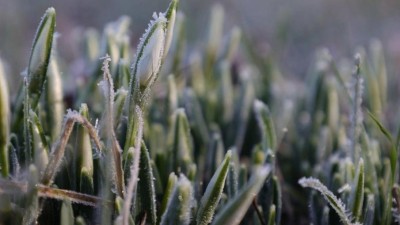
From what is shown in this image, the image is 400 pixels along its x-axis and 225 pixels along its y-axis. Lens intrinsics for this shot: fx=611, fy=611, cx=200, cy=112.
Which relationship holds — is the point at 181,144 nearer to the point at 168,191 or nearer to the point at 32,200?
the point at 168,191

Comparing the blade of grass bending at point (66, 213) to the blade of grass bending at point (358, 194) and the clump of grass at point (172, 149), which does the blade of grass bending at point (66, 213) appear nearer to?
the clump of grass at point (172, 149)

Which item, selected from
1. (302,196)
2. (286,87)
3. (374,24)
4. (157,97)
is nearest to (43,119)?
(157,97)

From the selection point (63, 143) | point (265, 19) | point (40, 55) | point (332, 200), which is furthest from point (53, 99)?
point (265, 19)

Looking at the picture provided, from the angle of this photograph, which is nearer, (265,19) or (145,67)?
(145,67)

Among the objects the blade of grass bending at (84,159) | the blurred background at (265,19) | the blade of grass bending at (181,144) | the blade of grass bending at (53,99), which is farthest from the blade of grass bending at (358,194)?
the blurred background at (265,19)

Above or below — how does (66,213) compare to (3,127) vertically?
below

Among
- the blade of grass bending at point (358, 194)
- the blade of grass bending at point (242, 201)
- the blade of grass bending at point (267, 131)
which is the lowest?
the blade of grass bending at point (242, 201)
